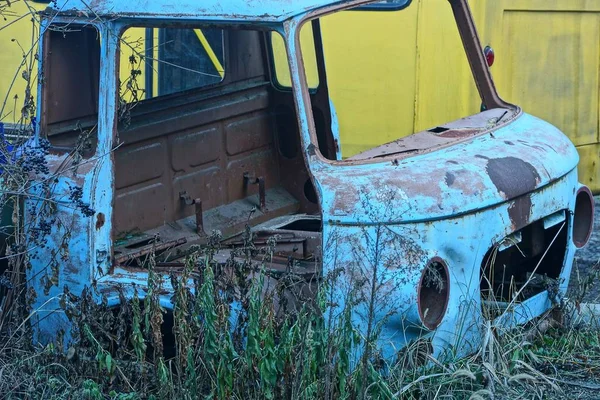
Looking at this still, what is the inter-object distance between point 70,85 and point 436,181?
1.65m

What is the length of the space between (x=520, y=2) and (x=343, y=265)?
13.7 feet

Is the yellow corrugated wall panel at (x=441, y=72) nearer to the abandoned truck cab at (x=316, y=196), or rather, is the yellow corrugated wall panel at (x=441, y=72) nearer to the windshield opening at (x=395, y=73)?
the windshield opening at (x=395, y=73)

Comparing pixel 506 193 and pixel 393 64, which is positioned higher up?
pixel 393 64

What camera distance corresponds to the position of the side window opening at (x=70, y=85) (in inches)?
158

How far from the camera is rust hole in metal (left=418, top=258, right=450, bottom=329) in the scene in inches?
139

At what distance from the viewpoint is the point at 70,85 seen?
4156 mm

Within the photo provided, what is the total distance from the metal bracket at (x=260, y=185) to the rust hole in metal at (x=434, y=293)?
1.86 metres

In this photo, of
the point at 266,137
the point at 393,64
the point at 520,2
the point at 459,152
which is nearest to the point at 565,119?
the point at 520,2

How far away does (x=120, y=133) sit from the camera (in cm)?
463

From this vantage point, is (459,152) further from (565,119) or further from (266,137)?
(565,119)

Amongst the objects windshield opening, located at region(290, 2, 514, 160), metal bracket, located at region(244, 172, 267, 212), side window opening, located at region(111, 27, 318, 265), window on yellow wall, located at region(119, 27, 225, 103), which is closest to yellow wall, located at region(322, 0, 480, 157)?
windshield opening, located at region(290, 2, 514, 160)

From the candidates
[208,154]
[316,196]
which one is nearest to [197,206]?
[208,154]

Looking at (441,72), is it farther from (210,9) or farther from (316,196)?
(210,9)

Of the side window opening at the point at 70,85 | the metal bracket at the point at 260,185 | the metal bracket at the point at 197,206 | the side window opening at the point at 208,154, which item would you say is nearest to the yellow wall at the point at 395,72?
the side window opening at the point at 208,154
